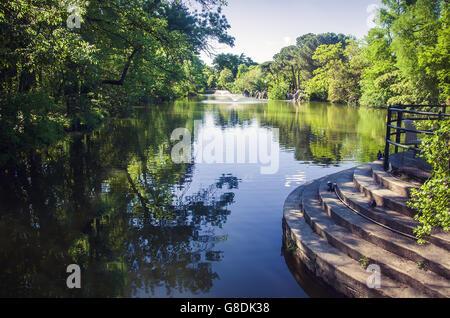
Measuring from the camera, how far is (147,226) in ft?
24.2

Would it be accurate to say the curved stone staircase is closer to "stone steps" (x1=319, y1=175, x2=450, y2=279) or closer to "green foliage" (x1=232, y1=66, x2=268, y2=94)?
"stone steps" (x1=319, y1=175, x2=450, y2=279)

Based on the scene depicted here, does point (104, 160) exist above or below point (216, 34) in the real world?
below

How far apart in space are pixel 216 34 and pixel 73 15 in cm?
877

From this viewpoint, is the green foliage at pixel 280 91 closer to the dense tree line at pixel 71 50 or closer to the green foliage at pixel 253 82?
the green foliage at pixel 253 82

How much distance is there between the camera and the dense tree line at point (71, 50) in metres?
8.53

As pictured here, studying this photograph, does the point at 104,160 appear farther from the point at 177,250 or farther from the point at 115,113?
the point at 115,113

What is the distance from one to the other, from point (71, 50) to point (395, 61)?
143ft

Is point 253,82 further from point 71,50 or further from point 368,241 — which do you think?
point 368,241

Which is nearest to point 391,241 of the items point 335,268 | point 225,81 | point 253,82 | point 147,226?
point 335,268

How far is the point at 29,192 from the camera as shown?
9.90m

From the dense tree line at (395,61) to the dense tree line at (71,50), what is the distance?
38.1ft

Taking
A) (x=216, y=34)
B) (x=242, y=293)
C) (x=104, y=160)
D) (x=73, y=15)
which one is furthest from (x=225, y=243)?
(x=216, y=34)

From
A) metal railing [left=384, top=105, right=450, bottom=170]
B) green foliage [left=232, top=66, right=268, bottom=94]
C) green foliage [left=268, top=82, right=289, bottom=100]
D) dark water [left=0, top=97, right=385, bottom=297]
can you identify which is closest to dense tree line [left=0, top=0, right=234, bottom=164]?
dark water [left=0, top=97, right=385, bottom=297]

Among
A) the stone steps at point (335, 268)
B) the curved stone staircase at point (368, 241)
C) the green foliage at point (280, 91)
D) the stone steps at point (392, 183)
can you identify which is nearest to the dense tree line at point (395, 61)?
the green foliage at point (280, 91)
